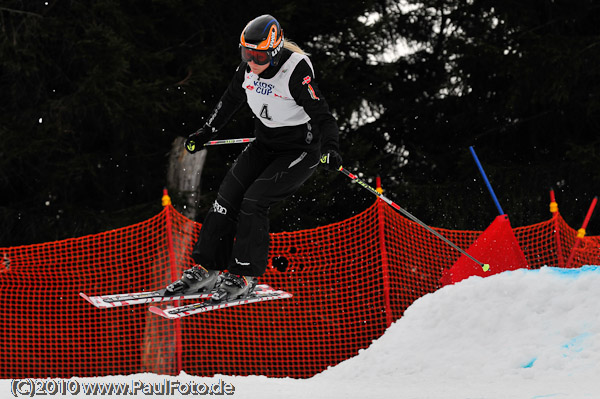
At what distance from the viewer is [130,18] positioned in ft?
33.9

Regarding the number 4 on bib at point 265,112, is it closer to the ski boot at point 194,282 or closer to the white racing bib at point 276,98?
the white racing bib at point 276,98

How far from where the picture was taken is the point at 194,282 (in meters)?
5.23

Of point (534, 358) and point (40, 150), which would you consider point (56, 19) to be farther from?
point (534, 358)

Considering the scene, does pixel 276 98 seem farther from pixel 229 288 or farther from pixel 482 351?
pixel 482 351

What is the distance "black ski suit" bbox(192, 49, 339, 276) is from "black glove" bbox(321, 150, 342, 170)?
6 centimetres

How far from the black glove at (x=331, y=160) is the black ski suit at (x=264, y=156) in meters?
0.06

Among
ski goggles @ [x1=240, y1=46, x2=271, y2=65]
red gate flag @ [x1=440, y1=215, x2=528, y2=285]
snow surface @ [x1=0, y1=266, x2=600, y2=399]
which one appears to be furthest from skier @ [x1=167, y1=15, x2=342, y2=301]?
red gate flag @ [x1=440, y1=215, x2=528, y2=285]

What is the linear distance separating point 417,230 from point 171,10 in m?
4.89

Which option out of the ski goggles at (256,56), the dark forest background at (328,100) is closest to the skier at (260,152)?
the ski goggles at (256,56)

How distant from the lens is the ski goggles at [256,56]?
4.74 meters

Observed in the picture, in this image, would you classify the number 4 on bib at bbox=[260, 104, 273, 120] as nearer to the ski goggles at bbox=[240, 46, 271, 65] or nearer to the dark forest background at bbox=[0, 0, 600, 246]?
the ski goggles at bbox=[240, 46, 271, 65]

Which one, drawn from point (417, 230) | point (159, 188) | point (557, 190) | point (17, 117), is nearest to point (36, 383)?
point (417, 230)

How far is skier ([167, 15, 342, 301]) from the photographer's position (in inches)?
189

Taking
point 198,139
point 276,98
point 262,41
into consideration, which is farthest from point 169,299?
point 262,41
